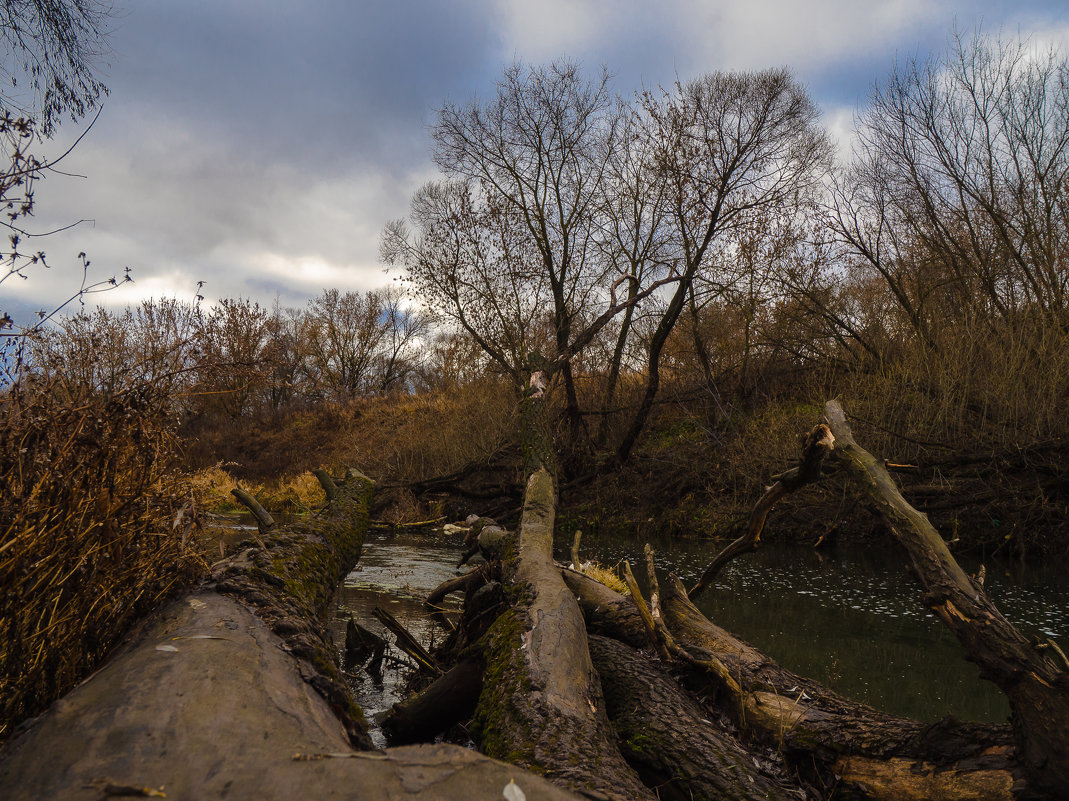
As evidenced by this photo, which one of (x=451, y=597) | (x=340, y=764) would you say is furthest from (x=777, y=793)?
(x=451, y=597)

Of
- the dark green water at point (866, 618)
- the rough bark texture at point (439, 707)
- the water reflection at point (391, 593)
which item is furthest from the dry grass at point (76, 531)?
the dark green water at point (866, 618)

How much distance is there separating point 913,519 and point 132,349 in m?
3.89

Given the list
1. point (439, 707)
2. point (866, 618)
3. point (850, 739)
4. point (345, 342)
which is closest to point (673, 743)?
point (850, 739)

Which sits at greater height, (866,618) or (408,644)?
(408,644)

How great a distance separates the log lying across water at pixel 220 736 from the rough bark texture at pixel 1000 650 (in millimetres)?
2020

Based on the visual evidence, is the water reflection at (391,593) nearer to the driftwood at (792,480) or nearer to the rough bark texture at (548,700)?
the rough bark texture at (548,700)

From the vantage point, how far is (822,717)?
9.89 feet

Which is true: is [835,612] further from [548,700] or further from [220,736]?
[220,736]

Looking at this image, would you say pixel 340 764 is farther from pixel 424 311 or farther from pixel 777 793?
pixel 424 311

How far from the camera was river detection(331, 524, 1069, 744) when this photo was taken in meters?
4.74

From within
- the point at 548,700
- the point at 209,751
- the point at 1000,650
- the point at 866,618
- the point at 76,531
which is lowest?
the point at 866,618

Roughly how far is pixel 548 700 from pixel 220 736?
55.9 inches

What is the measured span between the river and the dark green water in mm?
12

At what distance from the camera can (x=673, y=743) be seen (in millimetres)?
2885
